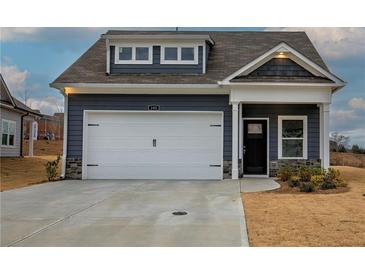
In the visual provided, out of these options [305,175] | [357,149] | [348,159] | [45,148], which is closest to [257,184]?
Result: [305,175]

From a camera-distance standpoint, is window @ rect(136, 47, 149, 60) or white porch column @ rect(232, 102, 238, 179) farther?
window @ rect(136, 47, 149, 60)

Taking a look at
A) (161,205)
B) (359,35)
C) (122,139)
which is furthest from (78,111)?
(359,35)

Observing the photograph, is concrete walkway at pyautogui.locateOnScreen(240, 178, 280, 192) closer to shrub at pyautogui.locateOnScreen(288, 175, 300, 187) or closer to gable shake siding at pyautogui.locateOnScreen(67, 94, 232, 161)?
shrub at pyautogui.locateOnScreen(288, 175, 300, 187)

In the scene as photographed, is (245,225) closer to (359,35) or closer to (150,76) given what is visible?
(150,76)

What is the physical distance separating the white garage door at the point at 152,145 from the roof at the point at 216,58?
1199mm

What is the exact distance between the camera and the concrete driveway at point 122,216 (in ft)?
21.4

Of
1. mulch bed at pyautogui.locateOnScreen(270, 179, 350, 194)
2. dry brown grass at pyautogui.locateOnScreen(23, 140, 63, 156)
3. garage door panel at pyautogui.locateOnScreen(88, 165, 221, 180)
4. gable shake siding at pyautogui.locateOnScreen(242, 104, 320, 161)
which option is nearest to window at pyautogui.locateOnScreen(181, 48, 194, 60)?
gable shake siding at pyautogui.locateOnScreen(242, 104, 320, 161)

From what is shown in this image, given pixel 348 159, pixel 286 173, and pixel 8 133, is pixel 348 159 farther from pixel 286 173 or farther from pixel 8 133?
pixel 8 133

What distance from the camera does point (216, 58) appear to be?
16.4 metres

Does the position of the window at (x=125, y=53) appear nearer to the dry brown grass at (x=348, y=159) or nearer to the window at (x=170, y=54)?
the window at (x=170, y=54)

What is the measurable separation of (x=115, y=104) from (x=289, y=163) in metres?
6.52

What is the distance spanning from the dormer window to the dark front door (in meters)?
4.37

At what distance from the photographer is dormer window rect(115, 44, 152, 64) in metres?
15.3

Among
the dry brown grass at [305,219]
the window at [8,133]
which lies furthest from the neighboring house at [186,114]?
the window at [8,133]
